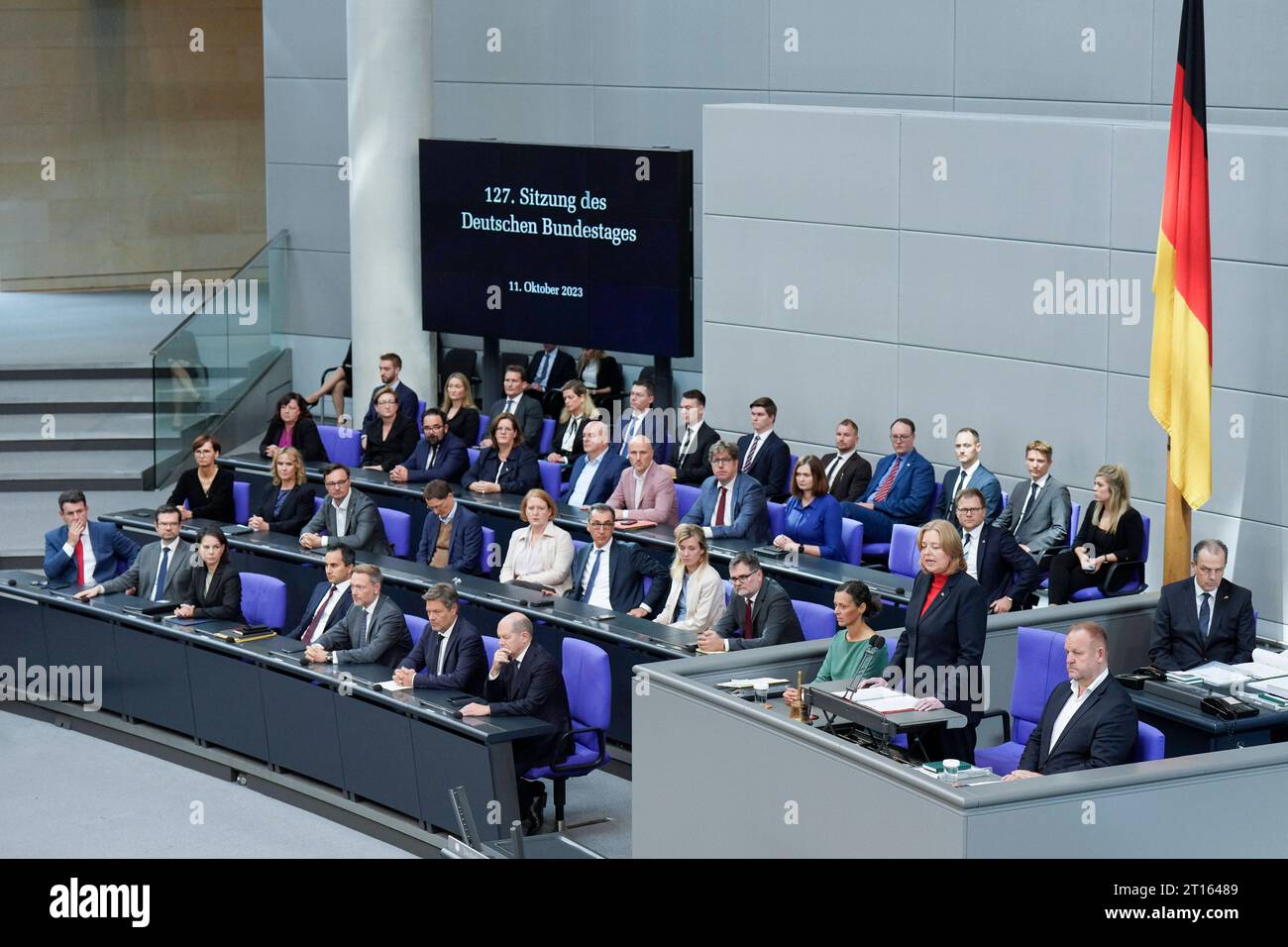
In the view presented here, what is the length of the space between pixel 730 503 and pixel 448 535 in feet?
5.64

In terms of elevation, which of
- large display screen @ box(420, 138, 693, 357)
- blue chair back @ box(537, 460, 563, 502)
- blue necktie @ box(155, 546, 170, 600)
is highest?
large display screen @ box(420, 138, 693, 357)

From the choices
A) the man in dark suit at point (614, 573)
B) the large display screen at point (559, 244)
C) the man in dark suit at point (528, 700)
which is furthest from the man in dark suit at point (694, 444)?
the man in dark suit at point (528, 700)

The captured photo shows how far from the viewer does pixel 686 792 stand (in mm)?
7043

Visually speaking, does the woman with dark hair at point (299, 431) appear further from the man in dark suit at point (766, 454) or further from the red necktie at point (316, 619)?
the red necktie at point (316, 619)

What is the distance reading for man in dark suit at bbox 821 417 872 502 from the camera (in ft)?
38.5

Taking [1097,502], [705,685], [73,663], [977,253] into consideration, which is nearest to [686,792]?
[705,685]

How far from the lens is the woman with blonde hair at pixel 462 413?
43.9 feet

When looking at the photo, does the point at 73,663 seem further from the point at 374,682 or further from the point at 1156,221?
the point at 1156,221

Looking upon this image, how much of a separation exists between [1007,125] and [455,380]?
14.9 feet

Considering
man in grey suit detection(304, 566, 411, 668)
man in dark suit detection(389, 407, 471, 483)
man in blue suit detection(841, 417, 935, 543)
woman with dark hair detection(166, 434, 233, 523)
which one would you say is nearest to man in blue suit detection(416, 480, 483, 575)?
man in dark suit detection(389, 407, 471, 483)

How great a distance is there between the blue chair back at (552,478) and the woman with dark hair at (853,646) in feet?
16.2

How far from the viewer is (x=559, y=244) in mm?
13828

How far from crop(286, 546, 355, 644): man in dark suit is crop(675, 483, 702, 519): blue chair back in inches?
103

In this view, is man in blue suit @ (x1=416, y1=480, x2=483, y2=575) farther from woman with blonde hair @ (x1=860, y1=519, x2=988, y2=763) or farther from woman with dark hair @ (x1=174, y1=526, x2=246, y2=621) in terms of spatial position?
woman with blonde hair @ (x1=860, y1=519, x2=988, y2=763)
